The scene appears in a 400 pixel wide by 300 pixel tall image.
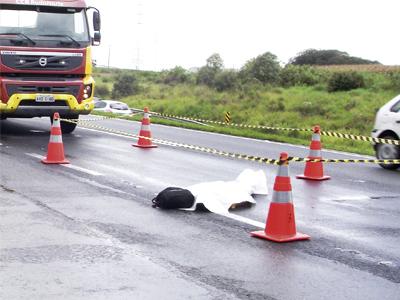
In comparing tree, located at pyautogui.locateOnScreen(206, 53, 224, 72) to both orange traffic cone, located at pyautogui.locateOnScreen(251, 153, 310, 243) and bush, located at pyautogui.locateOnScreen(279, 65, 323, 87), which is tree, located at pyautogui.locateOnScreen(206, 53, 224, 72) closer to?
bush, located at pyautogui.locateOnScreen(279, 65, 323, 87)

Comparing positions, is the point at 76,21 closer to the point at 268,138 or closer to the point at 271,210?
the point at 268,138

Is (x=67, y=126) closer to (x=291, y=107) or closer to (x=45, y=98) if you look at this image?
(x=45, y=98)

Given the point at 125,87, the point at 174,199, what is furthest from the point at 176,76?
the point at 174,199

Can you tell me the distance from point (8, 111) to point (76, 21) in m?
2.74

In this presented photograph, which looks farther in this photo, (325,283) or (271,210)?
(271,210)

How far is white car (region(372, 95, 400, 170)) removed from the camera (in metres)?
13.4

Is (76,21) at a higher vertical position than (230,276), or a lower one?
higher

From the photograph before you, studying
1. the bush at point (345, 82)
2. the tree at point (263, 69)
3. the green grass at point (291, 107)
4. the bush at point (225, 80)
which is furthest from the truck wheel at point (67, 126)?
the tree at point (263, 69)

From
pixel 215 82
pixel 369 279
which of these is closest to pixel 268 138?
pixel 369 279

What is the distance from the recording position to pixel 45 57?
15758mm

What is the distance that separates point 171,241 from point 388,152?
314 inches

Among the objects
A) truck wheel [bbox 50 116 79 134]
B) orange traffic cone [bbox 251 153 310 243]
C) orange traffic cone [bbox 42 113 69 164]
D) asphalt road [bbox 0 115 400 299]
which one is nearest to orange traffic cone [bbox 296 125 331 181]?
asphalt road [bbox 0 115 400 299]

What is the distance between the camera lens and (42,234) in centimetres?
679

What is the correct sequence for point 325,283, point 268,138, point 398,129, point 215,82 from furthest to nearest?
point 215,82
point 268,138
point 398,129
point 325,283
